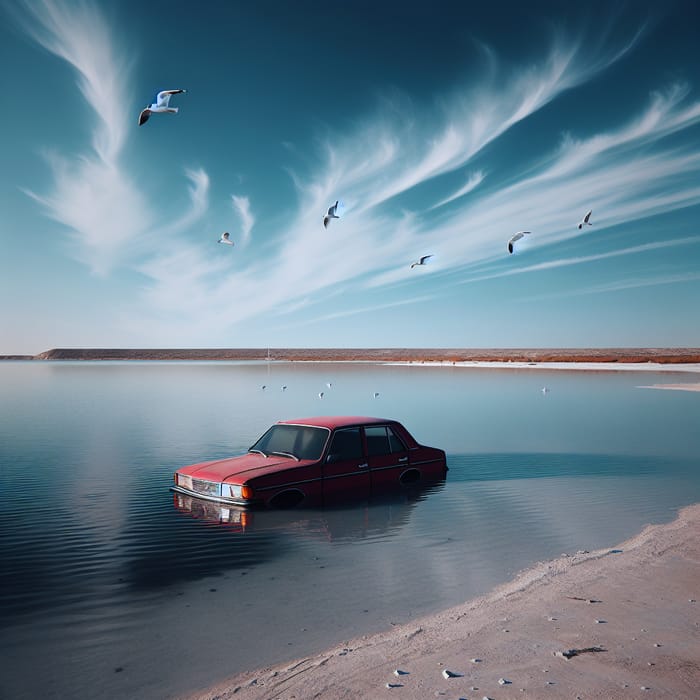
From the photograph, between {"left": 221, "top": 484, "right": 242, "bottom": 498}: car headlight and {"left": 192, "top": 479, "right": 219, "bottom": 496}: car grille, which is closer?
{"left": 221, "top": 484, "right": 242, "bottom": 498}: car headlight

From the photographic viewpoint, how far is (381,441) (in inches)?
461

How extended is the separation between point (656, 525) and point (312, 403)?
23388 millimetres

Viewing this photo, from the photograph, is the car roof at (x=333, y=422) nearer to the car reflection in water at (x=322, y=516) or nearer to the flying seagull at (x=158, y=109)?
the car reflection in water at (x=322, y=516)

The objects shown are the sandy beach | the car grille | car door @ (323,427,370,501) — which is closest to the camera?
the sandy beach

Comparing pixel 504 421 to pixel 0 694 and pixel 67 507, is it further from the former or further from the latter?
pixel 0 694

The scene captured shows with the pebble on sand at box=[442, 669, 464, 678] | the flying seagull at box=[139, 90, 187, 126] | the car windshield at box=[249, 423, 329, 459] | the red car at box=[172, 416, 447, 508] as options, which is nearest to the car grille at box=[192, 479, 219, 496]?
the red car at box=[172, 416, 447, 508]

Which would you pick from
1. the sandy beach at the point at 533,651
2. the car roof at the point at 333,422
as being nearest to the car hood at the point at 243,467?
the car roof at the point at 333,422

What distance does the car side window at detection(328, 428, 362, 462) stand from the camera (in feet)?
35.3

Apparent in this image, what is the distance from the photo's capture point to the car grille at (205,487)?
387 inches

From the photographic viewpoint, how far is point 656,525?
360 inches

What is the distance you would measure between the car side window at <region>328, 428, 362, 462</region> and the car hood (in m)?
0.58

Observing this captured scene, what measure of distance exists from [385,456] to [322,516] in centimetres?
228

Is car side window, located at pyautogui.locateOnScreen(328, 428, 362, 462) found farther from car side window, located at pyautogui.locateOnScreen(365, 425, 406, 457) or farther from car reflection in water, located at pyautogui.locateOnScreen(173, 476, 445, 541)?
car reflection in water, located at pyautogui.locateOnScreen(173, 476, 445, 541)

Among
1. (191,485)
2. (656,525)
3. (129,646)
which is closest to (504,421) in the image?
(656,525)
